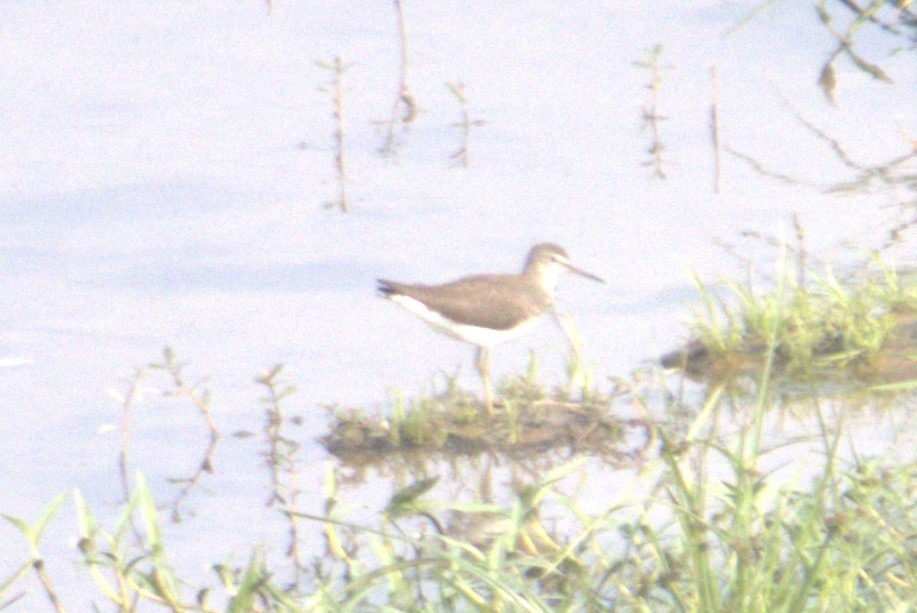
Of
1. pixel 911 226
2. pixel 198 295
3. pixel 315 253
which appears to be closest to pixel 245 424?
pixel 198 295

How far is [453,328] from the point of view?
25.7ft

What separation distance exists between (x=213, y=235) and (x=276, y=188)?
710 mm

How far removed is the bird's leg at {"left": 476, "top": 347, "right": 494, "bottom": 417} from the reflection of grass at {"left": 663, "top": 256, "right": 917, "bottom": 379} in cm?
82

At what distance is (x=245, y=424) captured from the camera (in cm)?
724

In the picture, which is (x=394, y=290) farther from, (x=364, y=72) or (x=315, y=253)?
(x=364, y=72)

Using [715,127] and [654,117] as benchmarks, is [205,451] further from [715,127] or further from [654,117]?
[715,127]

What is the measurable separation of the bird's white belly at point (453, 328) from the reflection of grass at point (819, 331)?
2.63 feet

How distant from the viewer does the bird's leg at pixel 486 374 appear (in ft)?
23.7

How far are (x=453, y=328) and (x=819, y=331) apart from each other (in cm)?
162

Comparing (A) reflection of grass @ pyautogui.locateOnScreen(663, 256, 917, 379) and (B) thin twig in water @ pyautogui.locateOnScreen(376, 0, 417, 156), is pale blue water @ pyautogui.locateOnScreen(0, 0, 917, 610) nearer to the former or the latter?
(B) thin twig in water @ pyautogui.locateOnScreen(376, 0, 417, 156)

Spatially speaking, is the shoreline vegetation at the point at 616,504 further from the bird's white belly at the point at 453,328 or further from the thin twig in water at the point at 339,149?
the thin twig in water at the point at 339,149

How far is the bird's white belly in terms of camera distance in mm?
7809

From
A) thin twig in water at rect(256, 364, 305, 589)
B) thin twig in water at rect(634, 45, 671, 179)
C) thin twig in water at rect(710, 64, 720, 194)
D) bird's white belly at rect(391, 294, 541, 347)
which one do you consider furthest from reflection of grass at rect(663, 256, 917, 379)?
thin twig in water at rect(634, 45, 671, 179)

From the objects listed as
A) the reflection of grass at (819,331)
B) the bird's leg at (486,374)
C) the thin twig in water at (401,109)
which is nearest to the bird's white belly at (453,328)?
the bird's leg at (486,374)
